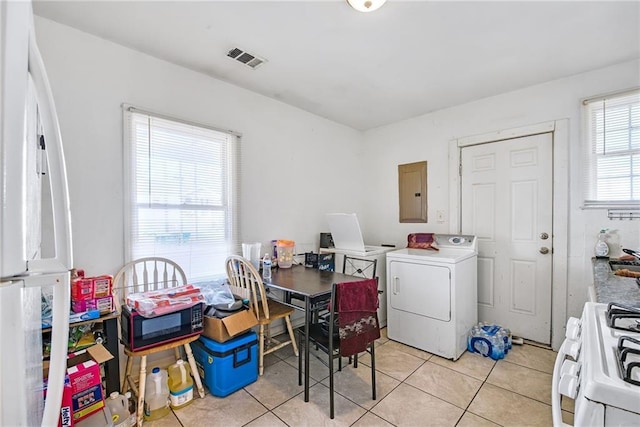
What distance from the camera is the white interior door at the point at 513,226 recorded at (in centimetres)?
275

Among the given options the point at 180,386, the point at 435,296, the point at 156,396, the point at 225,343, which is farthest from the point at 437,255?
the point at 156,396

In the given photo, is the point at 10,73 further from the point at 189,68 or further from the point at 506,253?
the point at 506,253

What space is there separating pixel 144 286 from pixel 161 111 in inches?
55.5

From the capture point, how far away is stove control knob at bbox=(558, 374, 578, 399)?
2.59 ft

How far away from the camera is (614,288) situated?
1.51 m

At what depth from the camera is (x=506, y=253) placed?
298 cm

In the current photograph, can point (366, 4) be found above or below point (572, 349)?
above

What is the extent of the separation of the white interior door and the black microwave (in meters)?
2.90

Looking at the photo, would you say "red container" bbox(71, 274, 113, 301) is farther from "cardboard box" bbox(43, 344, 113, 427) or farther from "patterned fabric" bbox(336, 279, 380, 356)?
"patterned fabric" bbox(336, 279, 380, 356)

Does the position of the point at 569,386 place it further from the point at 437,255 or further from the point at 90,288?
the point at 90,288

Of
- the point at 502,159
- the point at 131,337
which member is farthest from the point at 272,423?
the point at 502,159

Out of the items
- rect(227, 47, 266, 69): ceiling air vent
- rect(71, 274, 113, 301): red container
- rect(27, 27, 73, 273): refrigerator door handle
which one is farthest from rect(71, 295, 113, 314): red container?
rect(227, 47, 266, 69): ceiling air vent

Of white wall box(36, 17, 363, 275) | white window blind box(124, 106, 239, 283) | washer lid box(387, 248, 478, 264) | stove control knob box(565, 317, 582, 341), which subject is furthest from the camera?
washer lid box(387, 248, 478, 264)

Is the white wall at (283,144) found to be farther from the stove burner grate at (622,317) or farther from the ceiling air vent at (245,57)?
the stove burner grate at (622,317)
